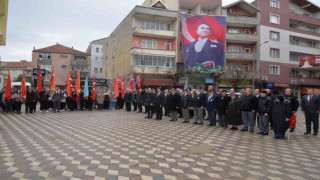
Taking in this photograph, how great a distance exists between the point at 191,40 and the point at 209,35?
7.77 ft

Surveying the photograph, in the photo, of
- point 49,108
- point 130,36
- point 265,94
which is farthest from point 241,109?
point 130,36

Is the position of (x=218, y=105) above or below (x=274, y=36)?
below

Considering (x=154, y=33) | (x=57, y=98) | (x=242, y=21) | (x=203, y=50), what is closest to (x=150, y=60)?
(x=154, y=33)

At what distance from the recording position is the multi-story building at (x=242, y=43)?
42.4 meters

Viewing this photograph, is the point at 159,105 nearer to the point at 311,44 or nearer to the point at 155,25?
the point at 155,25

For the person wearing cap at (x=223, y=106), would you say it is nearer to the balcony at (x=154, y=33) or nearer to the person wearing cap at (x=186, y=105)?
the person wearing cap at (x=186, y=105)

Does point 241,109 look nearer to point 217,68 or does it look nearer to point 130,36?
point 217,68

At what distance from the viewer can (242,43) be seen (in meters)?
44.9

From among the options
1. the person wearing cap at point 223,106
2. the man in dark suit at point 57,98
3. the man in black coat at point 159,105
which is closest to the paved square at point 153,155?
the person wearing cap at point 223,106

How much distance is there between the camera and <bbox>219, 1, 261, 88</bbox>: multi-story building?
42375 millimetres

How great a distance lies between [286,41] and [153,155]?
4402cm

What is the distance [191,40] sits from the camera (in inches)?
1516

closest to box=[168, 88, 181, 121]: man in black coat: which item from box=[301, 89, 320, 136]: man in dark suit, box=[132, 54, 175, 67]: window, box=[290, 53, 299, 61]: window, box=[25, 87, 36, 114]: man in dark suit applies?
box=[301, 89, 320, 136]: man in dark suit

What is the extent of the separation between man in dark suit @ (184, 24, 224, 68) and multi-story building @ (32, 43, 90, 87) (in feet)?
113
